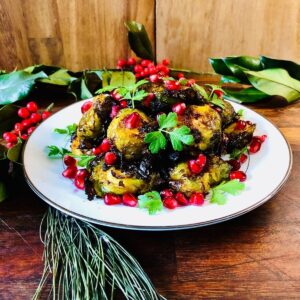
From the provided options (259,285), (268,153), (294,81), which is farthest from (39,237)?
(294,81)

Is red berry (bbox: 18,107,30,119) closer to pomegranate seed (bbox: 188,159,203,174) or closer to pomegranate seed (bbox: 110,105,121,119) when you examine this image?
pomegranate seed (bbox: 110,105,121,119)

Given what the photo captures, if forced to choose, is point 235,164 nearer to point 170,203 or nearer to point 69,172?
point 170,203

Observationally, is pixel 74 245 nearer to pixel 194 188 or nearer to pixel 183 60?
pixel 194 188

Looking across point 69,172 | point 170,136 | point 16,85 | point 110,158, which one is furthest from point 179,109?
point 16,85

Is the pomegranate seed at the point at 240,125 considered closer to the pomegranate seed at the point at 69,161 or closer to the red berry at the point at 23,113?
the pomegranate seed at the point at 69,161

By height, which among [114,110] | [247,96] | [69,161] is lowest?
[247,96]

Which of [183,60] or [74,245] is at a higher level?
[74,245]
